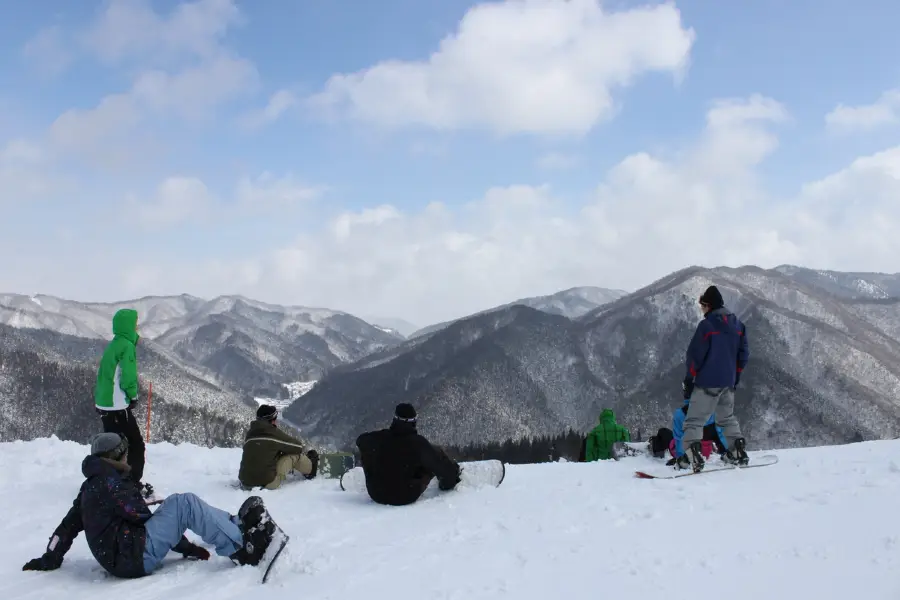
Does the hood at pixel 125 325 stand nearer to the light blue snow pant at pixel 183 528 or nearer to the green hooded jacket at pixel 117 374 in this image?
the green hooded jacket at pixel 117 374

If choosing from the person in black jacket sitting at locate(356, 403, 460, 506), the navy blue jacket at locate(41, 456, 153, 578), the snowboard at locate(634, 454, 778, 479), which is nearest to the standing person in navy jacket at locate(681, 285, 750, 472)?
the snowboard at locate(634, 454, 778, 479)

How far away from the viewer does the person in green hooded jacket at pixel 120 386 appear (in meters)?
9.65

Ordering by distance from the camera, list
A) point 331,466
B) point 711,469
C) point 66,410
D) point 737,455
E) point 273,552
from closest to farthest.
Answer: point 273,552, point 711,469, point 737,455, point 331,466, point 66,410

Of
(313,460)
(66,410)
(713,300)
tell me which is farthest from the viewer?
(66,410)

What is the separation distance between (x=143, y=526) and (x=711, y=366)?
306 inches

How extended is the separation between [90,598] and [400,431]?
13.6 feet

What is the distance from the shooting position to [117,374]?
967cm

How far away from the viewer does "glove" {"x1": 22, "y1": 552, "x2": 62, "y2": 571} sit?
6402 millimetres

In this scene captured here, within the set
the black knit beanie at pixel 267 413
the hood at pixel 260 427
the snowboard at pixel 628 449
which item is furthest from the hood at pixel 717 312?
the hood at pixel 260 427

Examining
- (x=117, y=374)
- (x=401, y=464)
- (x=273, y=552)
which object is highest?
(x=117, y=374)

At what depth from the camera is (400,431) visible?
8680mm

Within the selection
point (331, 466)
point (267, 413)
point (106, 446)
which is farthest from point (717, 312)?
point (106, 446)

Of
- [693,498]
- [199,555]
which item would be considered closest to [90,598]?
[199,555]

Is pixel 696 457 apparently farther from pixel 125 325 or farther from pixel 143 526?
pixel 125 325
